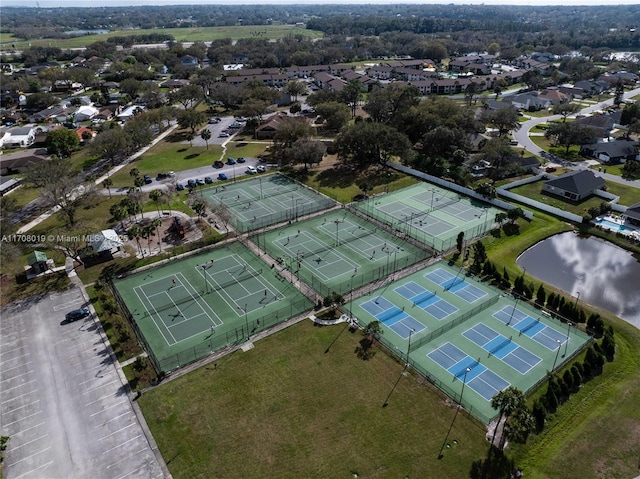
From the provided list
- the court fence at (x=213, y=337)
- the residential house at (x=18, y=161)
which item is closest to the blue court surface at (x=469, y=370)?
the court fence at (x=213, y=337)

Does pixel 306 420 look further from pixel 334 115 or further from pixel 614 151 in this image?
pixel 614 151

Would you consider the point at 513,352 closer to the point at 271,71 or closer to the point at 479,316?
the point at 479,316

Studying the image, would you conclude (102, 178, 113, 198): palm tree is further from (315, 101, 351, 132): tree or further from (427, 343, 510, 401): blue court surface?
(427, 343, 510, 401): blue court surface

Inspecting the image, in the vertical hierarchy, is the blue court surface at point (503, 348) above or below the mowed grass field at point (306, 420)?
below

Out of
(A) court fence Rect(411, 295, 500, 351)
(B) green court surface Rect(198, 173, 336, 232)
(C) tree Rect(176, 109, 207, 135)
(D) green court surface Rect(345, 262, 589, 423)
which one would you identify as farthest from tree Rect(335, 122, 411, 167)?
(C) tree Rect(176, 109, 207, 135)

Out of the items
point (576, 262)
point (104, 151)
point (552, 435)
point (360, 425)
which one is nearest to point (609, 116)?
point (576, 262)

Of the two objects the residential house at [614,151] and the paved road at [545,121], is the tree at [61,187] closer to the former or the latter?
the paved road at [545,121]
